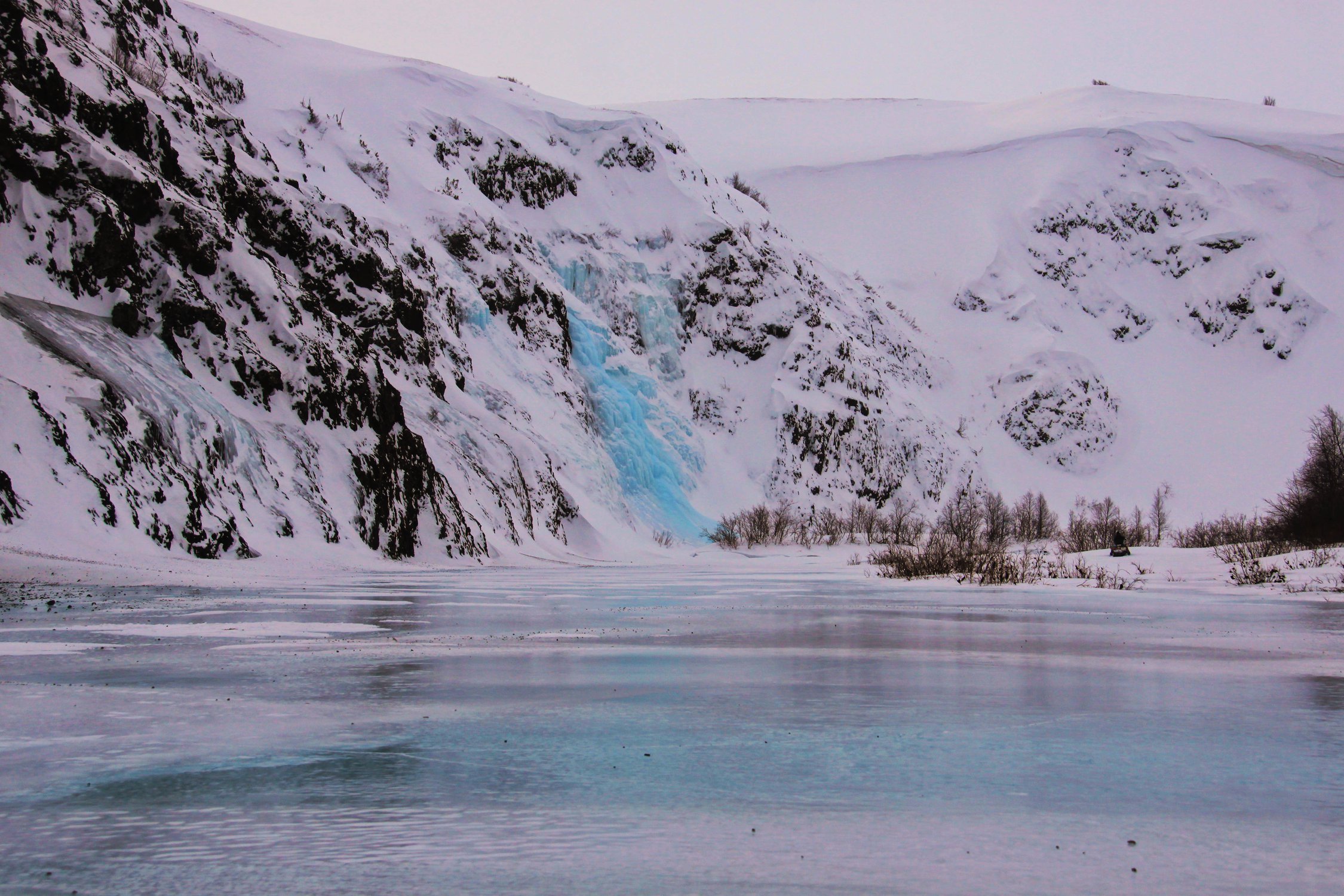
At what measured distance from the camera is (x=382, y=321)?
35.6 metres

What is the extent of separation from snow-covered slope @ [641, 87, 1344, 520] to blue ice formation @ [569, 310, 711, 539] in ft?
64.5

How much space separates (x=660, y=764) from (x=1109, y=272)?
76659mm

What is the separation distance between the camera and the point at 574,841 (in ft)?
11.2

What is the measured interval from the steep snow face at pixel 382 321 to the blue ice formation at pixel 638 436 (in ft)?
0.51

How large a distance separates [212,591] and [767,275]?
4698cm

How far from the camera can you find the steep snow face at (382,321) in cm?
2261

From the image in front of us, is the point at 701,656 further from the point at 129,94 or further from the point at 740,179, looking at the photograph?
the point at 740,179

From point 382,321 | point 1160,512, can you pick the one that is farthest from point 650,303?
point 1160,512

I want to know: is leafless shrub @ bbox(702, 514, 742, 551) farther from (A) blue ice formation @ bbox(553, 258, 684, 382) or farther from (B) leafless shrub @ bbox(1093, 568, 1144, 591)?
(B) leafless shrub @ bbox(1093, 568, 1144, 591)

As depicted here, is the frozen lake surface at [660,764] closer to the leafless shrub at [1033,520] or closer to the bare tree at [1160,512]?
the leafless shrub at [1033,520]

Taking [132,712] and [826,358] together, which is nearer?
[132,712]

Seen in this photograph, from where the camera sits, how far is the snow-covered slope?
213 feet

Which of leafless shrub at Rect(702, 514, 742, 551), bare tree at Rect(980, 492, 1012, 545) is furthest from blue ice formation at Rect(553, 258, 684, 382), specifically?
bare tree at Rect(980, 492, 1012, 545)

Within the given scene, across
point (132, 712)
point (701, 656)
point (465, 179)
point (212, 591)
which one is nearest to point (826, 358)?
point (465, 179)
